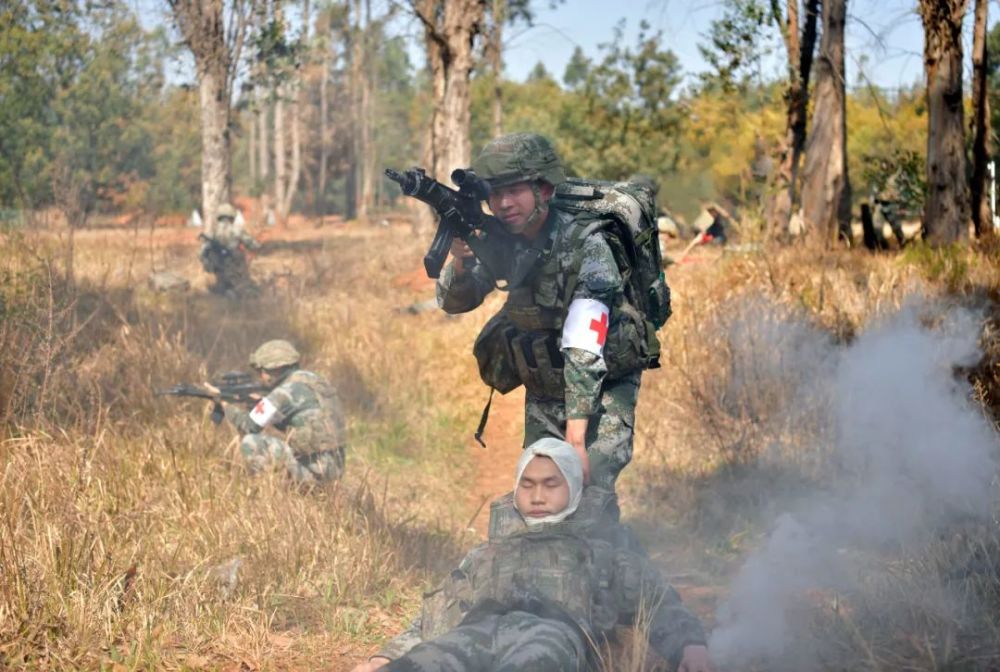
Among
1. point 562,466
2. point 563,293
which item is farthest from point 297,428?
point 562,466

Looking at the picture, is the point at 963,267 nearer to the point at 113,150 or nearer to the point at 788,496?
the point at 788,496

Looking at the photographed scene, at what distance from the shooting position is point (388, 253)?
18328mm

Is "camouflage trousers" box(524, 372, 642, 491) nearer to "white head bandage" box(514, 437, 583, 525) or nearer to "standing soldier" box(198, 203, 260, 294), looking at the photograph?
"white head bandage" box(514, 437, 583, 525)

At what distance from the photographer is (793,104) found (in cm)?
1422

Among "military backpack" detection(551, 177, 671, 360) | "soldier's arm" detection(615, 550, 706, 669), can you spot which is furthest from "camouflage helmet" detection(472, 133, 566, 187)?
"soldier's arm" detection(615, 550, 706, 669)

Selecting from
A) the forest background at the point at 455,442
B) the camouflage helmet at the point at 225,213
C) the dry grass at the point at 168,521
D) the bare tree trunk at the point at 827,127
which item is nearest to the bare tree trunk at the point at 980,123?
the forest background at the point at 455,442

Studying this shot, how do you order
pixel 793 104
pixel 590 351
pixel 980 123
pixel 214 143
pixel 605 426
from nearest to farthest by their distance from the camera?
pixel 590 351 < pixel 605 426 < pixel 980 123 < pixel 793 104 < pixel 214 143

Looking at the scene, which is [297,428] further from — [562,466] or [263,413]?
[562,466]

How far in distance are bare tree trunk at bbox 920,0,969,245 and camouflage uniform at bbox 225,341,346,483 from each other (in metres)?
6.19

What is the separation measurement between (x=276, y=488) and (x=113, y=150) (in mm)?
20485

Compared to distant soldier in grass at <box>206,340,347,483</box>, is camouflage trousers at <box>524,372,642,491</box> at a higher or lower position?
higher

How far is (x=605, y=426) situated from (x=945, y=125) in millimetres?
7385

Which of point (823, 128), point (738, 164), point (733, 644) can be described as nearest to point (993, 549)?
point (733, 644)

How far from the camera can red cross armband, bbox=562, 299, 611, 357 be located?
3.91 m
